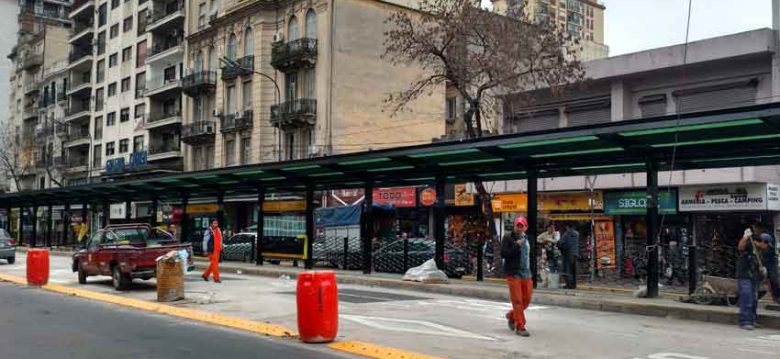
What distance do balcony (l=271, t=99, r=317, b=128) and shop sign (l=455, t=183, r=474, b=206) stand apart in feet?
37.7

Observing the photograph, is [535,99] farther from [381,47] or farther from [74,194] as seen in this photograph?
[74,194]

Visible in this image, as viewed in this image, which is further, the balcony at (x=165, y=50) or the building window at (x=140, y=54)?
the building window at (x=140, y=54)

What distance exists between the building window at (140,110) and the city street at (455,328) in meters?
51.0

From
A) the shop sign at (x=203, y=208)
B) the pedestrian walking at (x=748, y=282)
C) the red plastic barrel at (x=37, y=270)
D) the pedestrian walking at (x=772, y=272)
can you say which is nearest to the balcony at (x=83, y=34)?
the shop sign at (x=203, y=208)

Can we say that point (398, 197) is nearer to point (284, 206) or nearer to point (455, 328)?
point (284, 206)

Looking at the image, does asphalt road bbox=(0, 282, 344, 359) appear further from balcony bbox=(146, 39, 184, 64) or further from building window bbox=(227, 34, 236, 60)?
balcony bbox=(146, 39, 184, 64)

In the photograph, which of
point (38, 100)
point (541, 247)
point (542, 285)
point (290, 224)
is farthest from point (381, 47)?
point (38, 100)

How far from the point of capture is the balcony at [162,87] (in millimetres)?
59500

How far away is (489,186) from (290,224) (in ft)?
30.0

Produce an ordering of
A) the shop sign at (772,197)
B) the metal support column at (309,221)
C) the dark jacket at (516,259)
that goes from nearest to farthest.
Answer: the dark jacket at (516,259), the shop sign at (772,197), the metal support column at (309,221)

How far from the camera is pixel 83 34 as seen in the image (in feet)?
261

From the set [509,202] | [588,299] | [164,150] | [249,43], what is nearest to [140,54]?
[164,150]

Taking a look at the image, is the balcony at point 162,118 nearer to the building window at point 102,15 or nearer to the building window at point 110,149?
the building window at point 110,149

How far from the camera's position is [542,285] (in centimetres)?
1944
